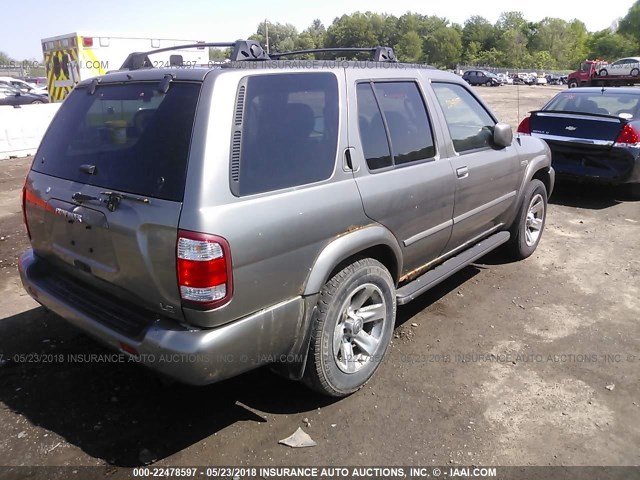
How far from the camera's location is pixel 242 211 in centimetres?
238

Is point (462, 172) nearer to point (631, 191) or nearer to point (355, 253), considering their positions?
point (355, 253)

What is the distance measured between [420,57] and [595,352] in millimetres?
116146

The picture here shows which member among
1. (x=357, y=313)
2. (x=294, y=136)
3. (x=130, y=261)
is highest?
(x=294, y=136)

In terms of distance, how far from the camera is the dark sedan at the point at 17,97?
20.1 m

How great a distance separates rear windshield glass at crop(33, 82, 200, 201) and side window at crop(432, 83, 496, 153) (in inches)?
84.8

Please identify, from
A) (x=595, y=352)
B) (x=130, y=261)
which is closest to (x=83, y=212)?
(x=130, y=261)

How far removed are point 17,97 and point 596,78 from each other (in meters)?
37.4

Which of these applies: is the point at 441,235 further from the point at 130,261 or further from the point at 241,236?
the point at 130,261

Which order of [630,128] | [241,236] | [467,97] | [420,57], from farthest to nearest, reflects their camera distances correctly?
[420,57]
[630,128]
[467,97]
[241,236]

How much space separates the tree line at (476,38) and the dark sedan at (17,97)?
79.7 metres

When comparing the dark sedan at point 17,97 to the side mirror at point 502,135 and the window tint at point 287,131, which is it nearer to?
the side mirror at point 502,135

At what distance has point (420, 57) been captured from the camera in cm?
11088

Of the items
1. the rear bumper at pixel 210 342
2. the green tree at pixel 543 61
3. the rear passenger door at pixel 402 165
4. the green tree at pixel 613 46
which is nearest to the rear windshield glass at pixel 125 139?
the rear bumper at pixel 210 342

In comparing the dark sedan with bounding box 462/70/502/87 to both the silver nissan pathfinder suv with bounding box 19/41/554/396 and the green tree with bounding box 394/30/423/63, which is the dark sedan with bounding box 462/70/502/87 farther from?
the green tree with bounding box 394/30/423/63
